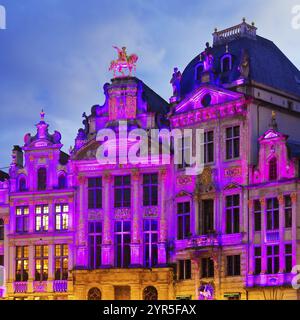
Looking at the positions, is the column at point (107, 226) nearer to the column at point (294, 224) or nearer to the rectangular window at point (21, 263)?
the rectangular window at point (21, 263)

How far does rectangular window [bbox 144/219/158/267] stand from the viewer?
1932 inches

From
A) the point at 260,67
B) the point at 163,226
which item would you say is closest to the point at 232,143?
the point at 260,67

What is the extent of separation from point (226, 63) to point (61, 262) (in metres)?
14.6

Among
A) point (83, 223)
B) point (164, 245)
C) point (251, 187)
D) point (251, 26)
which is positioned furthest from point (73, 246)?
point (251, 26)

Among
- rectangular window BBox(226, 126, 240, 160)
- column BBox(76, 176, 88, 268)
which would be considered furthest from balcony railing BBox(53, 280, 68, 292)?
rectangular window BBox(226, 126, 240, 160)

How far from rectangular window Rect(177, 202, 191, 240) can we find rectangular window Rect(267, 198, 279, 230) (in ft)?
16.5

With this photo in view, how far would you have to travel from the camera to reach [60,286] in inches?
2026

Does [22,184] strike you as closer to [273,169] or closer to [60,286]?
[60,286]

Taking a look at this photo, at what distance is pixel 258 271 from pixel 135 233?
25.0ft

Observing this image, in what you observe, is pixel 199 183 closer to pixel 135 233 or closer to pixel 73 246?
pixel 135 233

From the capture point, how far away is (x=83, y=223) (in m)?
50.8

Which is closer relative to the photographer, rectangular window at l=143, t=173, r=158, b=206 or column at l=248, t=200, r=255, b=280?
column at l=248, t=200, r=255, b=280

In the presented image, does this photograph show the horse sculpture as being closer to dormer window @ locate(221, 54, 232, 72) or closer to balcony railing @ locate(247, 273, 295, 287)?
dormer window @ locate(221, 54, 232, 72)

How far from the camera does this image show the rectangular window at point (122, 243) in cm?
4962
